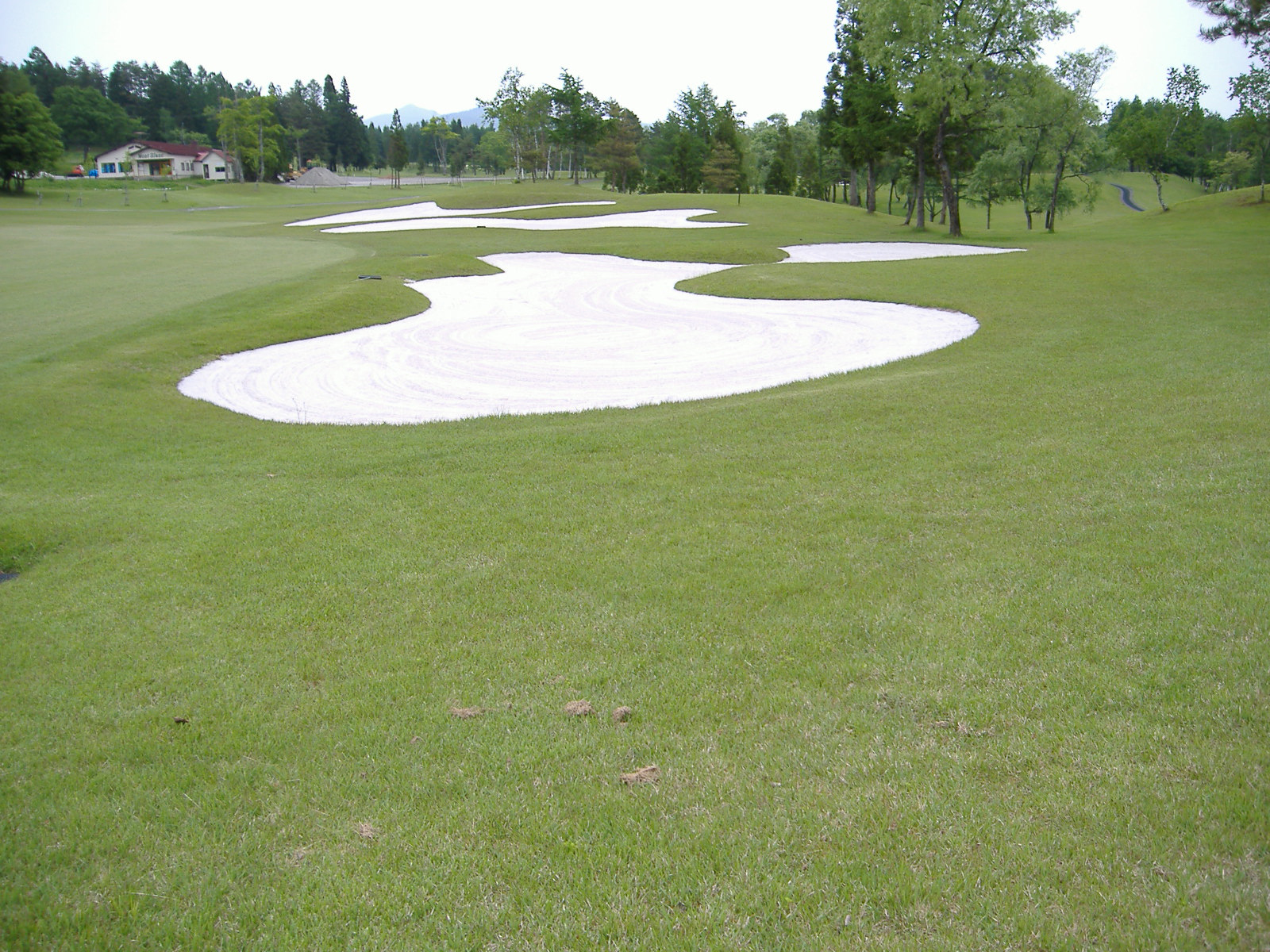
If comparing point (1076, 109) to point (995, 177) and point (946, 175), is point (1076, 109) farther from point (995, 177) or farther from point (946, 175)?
point (995, 177)

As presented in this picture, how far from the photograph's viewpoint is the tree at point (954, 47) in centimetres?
4169

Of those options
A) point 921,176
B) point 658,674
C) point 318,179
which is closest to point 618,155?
point 318,179

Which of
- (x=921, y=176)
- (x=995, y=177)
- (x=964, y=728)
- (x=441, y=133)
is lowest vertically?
(x=964, y=728)

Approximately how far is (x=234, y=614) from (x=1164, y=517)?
7.83m

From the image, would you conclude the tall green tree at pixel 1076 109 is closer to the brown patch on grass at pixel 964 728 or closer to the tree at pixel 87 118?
the brown patch on grass at pixel 964 728

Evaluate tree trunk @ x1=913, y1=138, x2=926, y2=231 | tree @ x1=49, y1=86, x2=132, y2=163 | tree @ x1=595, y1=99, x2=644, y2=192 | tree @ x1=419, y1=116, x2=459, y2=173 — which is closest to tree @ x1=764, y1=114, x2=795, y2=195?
tree @ x1=595, y1=99, x2=644, y2=192

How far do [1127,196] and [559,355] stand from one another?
10419 cm

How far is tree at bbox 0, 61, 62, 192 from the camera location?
6888cm

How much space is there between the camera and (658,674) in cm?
550

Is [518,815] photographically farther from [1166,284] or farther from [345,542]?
[1166,284]

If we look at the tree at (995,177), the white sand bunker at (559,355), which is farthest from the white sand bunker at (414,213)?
the white sand bunker at (559,355)

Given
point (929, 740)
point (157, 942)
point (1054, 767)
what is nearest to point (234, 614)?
point (157, 942)

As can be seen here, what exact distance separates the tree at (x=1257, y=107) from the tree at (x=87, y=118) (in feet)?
438

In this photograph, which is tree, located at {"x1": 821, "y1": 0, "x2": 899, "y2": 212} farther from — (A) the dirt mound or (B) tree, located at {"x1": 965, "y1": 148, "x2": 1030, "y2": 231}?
(A) the dirt mound
